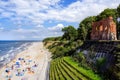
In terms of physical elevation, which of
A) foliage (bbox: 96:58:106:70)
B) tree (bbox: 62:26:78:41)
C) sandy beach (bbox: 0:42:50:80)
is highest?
tree (bbox: 62:26:78:41)

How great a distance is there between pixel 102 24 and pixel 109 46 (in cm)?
1810

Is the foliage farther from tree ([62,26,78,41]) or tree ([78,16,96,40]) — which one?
tree ([62,26,78,41])

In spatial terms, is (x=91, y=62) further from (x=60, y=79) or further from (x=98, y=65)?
(x=60, y=79)

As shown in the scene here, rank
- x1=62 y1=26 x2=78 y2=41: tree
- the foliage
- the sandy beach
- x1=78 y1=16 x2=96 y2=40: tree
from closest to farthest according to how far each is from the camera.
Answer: the foliage
the sandy beach
x1=78 y1=16 x2=96 y2=40: tree
x1=62 y1=26 x2=78 y2=41: tree

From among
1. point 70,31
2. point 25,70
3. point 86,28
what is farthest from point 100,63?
point 70,31

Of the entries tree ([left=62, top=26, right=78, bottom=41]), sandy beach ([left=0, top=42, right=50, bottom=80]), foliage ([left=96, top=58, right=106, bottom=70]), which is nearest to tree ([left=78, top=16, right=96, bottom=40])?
sandy beach ([left=0, top=42, right=50, bottom=80])

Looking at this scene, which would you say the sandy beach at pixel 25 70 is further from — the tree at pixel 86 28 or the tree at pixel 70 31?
the tree at pixel 70 31

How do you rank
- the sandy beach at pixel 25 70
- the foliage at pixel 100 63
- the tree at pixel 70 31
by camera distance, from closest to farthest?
the foliage at pixel 100 63 → the sandy beach at pixel 25 70 → the tree at pixel 70 31

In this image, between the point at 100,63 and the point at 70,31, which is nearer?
the point at 100,63

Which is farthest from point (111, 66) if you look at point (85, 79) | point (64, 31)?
point (64, 31)

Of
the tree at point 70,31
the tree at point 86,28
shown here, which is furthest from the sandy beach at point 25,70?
the tree at point 70,31

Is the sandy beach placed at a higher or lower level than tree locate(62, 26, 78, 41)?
lower

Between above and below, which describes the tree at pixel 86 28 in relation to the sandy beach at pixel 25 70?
above

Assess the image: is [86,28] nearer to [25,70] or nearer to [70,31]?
[70,31]
